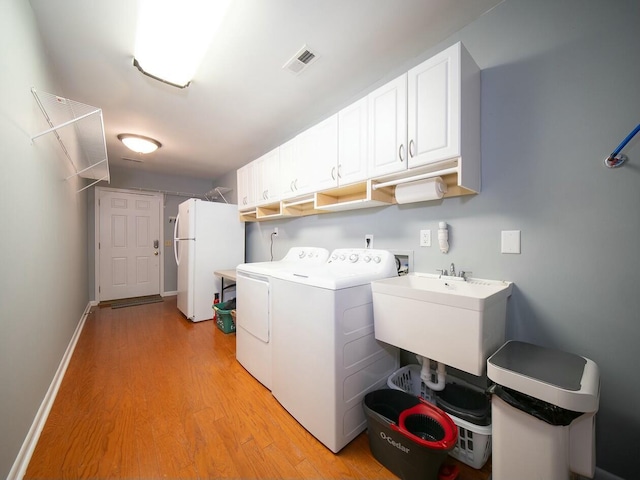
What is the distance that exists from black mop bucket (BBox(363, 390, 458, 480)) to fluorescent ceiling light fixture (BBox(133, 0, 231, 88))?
2343mm

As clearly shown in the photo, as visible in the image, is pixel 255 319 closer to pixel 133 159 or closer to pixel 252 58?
pixel 252 58

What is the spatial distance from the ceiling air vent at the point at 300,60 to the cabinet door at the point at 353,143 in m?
0.45

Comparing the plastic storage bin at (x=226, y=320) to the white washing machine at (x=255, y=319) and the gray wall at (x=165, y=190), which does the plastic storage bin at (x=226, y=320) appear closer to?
the white washing machine at (x=255, y=319)

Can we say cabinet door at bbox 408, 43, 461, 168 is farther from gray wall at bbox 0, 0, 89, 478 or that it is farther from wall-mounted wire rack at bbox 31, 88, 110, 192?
gray wall at bbox 0, 0, 89, 478

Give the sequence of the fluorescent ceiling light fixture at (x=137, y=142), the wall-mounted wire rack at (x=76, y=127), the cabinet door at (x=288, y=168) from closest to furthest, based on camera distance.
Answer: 1. the wall-mounted wire rack at (x=76, y=127)
2. the cabinet door at (x=288, y=168)
3. the fluorescent ceiling light fixture at (x=137, y=142)

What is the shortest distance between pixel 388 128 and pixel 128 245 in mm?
5148

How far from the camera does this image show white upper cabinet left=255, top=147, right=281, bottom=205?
2.60 m

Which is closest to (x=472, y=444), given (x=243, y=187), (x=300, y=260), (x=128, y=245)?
(x=300, y=260)

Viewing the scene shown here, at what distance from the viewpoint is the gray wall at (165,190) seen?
165 inches

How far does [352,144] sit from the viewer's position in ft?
5.83

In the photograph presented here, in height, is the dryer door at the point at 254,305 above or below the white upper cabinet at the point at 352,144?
below

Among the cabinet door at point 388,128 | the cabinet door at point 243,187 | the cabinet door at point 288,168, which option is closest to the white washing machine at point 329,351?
the cabinet door at point 388,128

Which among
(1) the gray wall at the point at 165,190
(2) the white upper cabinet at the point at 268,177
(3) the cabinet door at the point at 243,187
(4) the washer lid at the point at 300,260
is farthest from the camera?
(1) the gray wall at the point at 165,190

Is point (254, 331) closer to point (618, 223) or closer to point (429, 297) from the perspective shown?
point (429, 297)
